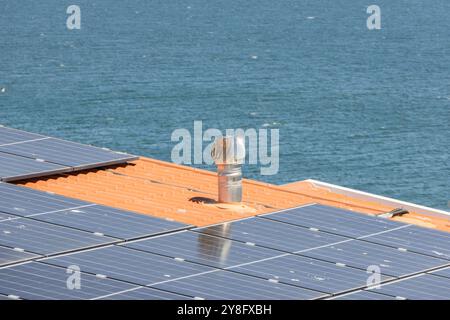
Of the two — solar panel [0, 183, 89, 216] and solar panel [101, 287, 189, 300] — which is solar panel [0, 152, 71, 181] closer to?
solar panel [0, 183, 89, 216]

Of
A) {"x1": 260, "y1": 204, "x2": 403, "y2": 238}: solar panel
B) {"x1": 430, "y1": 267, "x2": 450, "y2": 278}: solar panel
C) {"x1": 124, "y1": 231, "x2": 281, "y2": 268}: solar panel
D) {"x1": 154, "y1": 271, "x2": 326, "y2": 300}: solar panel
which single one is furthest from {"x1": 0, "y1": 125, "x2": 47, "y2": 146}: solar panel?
{"x1": 430, "y1": 267, "x2": 450, "y2": 278}: solar panel

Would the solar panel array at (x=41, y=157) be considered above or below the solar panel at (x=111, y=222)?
above

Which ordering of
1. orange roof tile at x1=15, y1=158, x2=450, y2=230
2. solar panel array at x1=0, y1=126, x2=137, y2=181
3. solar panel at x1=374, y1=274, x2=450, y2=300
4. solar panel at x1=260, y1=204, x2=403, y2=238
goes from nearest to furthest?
1. solar panel at x1=374, y1=274, x2=450, y2=300
2. solar panel at x1=260, y1=204, x2=403, y2=238
3. orange roof tile at x1=15, y1=158, x2=450, y2=230
4. solar panel array at x1=0, y1=126, x2=137, y2=181

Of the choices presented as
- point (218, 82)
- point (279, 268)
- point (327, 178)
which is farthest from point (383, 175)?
point (279, 268)

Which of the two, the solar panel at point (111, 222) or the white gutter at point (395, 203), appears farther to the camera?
the white gutter at point (395, 203)

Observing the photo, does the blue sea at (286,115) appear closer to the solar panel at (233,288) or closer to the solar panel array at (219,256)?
the solar panel array at (219,256)

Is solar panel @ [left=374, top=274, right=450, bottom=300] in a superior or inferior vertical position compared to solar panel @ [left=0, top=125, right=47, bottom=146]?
inferior

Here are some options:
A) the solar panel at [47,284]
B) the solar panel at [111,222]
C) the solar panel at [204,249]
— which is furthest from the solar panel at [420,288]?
the solar panel at [111,222]
